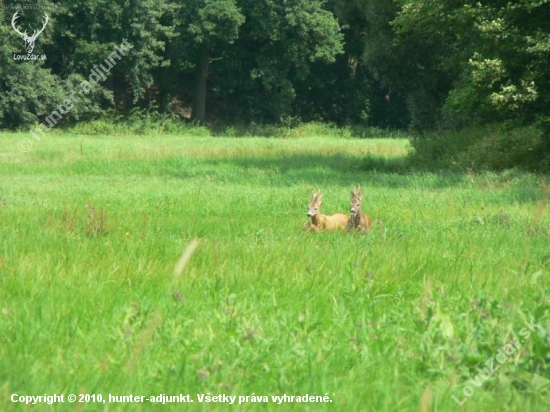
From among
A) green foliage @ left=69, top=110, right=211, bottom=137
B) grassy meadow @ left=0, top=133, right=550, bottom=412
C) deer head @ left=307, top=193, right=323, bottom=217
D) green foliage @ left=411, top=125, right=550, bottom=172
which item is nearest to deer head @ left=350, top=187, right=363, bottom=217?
deer head @ left=307, top=193, right=323, bottom=217

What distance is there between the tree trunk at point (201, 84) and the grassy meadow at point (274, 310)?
5152 cm

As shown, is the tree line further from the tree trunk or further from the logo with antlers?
the logo with antlers

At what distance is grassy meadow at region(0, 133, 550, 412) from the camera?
420 centimetres

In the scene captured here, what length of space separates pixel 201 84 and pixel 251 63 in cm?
409

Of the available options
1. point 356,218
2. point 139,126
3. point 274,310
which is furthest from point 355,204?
point 139,126

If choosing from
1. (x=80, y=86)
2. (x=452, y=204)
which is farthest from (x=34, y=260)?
(x=80, y=86)

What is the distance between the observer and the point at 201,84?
63625mm

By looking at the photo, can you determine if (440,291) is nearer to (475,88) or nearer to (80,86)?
(475,88)

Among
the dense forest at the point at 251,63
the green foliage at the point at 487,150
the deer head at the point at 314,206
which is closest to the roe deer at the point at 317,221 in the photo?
the deer head at the point at 314,206

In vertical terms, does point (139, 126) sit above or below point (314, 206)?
below

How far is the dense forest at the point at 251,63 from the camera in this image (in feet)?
99.1

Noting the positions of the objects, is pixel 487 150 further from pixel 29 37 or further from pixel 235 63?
pixel 235 63

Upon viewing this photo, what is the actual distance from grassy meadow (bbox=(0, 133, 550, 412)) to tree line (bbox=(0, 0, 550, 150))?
59.4 ft

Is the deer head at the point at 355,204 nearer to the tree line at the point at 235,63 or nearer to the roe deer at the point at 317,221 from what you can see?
the roe deer at the point at 317,221
